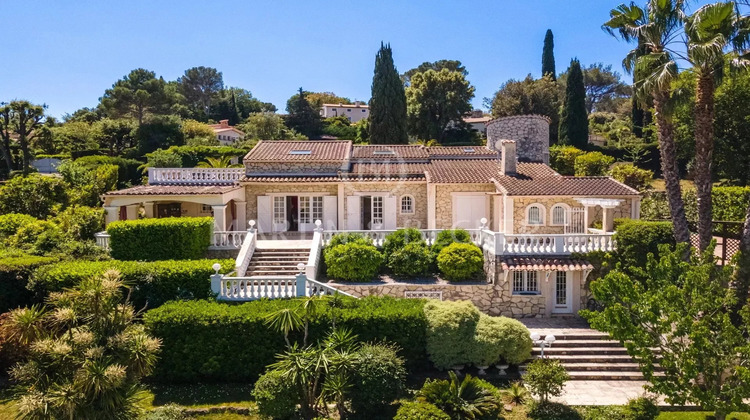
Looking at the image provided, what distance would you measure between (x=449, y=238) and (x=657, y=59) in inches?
387

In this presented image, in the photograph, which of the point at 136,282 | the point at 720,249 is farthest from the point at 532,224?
the point at 136,282

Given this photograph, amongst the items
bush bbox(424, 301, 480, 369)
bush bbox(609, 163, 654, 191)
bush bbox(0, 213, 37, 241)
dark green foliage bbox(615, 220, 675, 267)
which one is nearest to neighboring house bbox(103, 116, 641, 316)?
dark green foliage bbox(615, 220, 675, 267)

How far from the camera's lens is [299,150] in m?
28.2

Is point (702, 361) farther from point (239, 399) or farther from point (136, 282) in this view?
point (136, 282)

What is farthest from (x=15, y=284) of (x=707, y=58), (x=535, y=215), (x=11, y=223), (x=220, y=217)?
(x=707, y=58)

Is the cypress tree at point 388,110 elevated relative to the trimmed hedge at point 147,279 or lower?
elevated

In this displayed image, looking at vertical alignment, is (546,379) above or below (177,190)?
below

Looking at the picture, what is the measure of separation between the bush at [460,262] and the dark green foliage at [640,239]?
5.28 m

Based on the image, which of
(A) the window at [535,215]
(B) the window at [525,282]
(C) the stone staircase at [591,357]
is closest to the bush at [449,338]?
(C) the stone staircase at [591,357]

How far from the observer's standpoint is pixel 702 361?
1085 cm

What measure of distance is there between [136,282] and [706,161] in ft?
63.4

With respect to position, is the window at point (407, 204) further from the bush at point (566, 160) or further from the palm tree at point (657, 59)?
the bush at point (566, 160)

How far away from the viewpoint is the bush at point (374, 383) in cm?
1195

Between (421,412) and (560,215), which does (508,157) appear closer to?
(560,215)
